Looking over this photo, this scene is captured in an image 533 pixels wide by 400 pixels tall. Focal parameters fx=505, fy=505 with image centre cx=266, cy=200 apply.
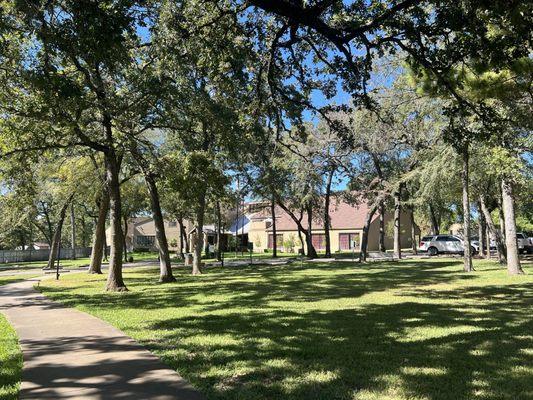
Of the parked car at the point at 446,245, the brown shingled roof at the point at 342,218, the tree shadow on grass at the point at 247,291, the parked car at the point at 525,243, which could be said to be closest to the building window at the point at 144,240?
the brown shingled roof at the point at 342,218

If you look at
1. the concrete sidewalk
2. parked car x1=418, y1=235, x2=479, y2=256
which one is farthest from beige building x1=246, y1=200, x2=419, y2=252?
the concrete sidewalk

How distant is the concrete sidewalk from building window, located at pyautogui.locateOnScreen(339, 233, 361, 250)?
50130 mm

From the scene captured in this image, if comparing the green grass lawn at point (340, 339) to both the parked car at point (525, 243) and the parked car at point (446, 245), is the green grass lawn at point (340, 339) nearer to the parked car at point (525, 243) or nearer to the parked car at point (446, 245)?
the parked car at point (446, 245)

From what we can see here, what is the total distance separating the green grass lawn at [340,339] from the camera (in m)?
5.46

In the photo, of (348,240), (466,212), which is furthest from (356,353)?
(348,240)

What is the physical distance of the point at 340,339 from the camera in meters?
8.02

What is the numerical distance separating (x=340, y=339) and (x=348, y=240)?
52329 mm

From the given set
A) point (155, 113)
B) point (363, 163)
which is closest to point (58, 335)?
point (155, 113)

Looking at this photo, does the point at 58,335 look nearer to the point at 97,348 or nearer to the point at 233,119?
the point at 97,348

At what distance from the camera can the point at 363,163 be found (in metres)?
38.7

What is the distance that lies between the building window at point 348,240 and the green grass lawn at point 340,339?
42.6m

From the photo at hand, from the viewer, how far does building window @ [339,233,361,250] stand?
58.6 m

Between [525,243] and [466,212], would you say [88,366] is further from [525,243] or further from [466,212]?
[525,243]

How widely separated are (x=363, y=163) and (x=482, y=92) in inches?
1097
